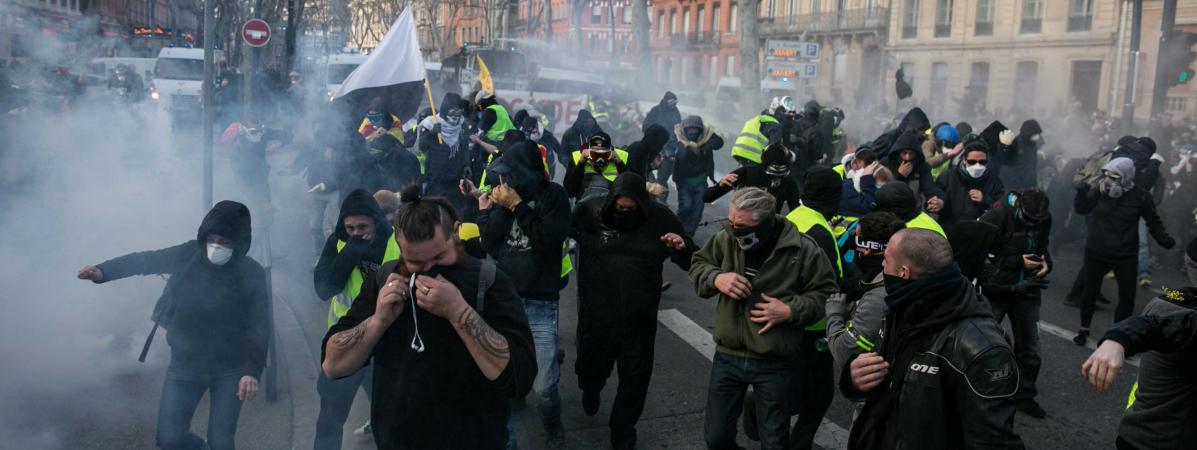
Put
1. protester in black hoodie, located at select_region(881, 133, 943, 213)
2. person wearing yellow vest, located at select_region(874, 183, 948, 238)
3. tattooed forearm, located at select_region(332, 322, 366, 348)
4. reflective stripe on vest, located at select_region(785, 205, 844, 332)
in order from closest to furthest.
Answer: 1. tattooed forearm, located at select_region(332, 322, 366, 348)
2. reflective stripe on vest, located at select_region(785, 205, 844, 332)
3. person wearing yellow vest, located at select_region(874, 183, 948, 238)
4. protester in black hoodie, located at select_region(881, 133, 943, 213)

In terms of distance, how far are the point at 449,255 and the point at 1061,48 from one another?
109 feet

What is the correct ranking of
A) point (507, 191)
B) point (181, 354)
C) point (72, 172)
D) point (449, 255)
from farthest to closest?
1. point (72, 172)
2. point (507, 191)
3. point (181, 354)
4. point (449, 255)

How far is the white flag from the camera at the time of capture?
34.1 feet

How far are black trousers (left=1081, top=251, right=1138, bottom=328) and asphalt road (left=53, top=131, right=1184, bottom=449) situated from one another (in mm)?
318

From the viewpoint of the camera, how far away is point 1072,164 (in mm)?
11211

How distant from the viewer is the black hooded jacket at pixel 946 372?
2.91 m

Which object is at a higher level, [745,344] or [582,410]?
[745,344]

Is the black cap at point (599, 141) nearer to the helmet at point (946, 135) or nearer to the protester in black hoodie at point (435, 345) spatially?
the helmet at point (946, 135)

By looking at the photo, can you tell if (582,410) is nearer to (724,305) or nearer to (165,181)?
(724,305)

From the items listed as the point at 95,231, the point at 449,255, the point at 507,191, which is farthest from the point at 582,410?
the point at 95,231

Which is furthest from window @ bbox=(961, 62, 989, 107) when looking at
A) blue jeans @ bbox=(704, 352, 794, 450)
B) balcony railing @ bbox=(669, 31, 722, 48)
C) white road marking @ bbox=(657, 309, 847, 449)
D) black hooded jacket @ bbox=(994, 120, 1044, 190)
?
blue jeans @ bbox=(704, 352, 794, 450)

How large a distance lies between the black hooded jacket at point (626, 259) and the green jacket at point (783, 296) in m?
0.75

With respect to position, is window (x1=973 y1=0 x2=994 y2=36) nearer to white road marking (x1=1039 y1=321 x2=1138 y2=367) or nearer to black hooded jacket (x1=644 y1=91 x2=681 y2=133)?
black hooded jacket (x1=644 y1=91 x2=681 y2=133)

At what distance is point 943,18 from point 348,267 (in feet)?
123
